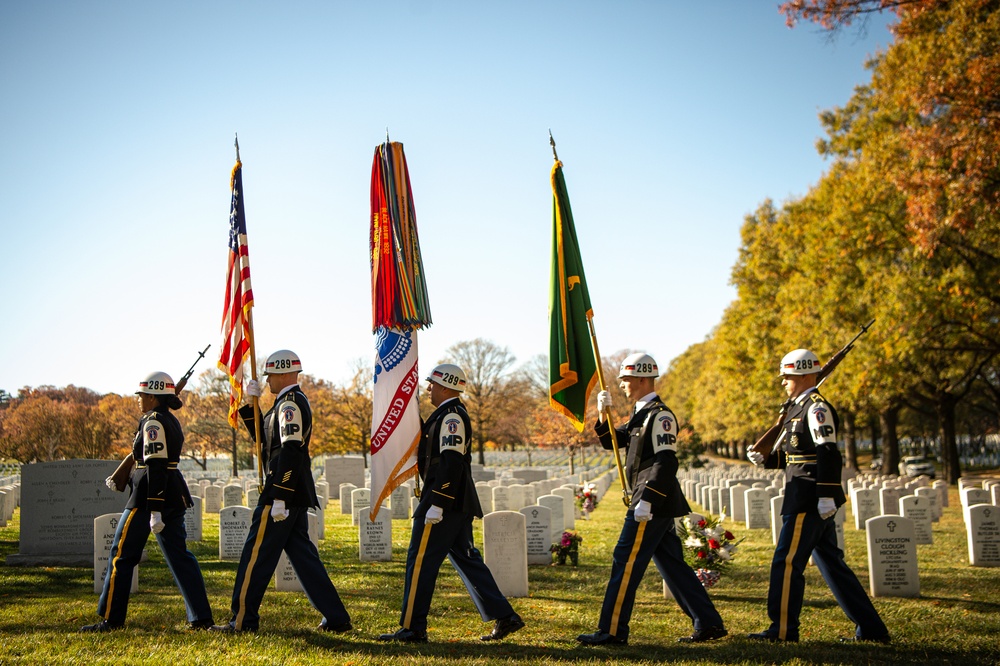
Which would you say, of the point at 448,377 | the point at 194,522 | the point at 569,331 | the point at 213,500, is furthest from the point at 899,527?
the point at 213,500

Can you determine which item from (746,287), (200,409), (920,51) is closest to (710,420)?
(746,287)

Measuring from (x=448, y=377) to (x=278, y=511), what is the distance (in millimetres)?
1789

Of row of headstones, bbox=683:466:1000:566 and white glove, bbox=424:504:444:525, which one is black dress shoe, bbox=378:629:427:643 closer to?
white glove, bbox=424:504:444:525

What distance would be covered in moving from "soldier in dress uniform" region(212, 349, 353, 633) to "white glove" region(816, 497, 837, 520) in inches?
157

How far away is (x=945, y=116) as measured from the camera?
17.2m

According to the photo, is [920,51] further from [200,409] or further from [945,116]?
[200,409]

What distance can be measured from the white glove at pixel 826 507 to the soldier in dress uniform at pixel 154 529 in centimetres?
513

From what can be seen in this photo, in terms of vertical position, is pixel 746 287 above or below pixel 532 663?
above

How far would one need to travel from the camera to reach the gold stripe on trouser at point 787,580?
6.55 meters

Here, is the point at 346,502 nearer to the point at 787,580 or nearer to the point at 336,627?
the point at 336,627

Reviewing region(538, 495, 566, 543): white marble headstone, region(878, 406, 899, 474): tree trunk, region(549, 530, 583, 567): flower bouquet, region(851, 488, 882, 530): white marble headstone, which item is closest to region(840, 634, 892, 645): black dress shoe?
region(549, 530, 583, 567): flower bouquet

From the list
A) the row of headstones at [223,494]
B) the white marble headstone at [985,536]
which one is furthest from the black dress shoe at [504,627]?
the row of headstones at [223,494]

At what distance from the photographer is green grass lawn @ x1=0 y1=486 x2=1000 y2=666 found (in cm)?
610

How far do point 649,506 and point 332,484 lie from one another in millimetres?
21511
